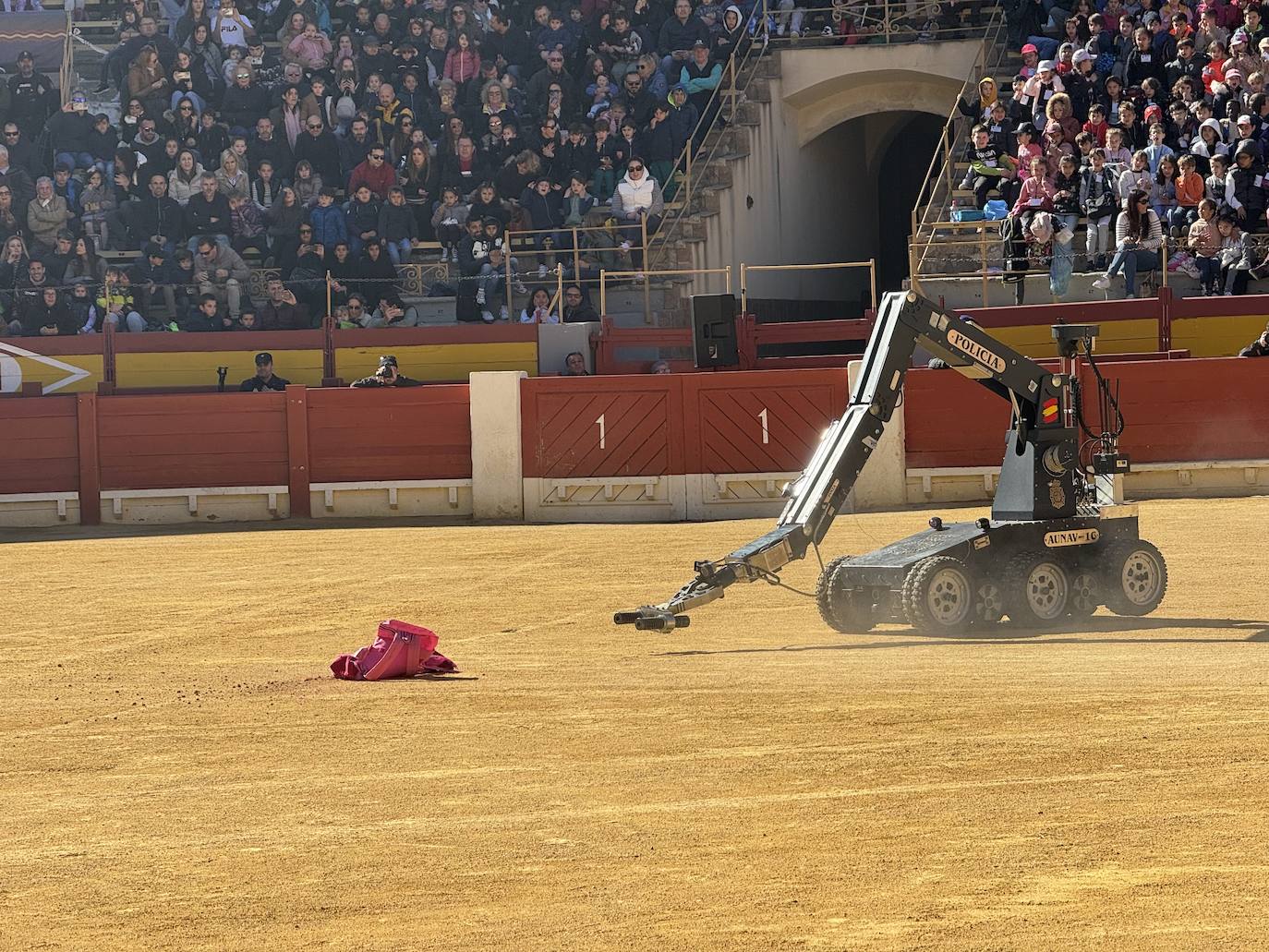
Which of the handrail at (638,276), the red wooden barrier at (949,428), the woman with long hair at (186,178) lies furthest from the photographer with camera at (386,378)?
the red wooden barrier at (949,428)

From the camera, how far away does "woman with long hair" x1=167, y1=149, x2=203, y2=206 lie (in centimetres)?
2377

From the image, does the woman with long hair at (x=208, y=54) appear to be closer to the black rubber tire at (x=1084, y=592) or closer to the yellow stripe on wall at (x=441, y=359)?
the yellow stripe on wall at (x=441, y=359)

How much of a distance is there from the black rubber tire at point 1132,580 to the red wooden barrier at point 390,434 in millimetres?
9685

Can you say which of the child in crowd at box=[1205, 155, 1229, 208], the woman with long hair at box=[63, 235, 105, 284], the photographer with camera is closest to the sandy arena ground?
the photographer with camera

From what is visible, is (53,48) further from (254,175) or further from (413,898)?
(413,898)

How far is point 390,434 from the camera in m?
19.5

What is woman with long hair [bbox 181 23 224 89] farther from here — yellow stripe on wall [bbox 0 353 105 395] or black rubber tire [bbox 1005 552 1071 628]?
black rubber tire [bbox 1005 552 1071 628]

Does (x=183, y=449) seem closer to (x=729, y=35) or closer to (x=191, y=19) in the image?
(x=191, y=19)

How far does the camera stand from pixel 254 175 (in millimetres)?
→ 24141

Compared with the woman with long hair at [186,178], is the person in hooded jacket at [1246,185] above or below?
below

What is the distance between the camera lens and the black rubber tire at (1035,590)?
10.3 m

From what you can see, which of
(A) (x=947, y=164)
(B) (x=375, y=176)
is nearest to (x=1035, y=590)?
(A) (x=947, y=164)

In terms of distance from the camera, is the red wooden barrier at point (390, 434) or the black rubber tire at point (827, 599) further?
the red wooden barrier at point (390, 434)

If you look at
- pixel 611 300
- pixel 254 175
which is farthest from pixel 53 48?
pixel 611 300
